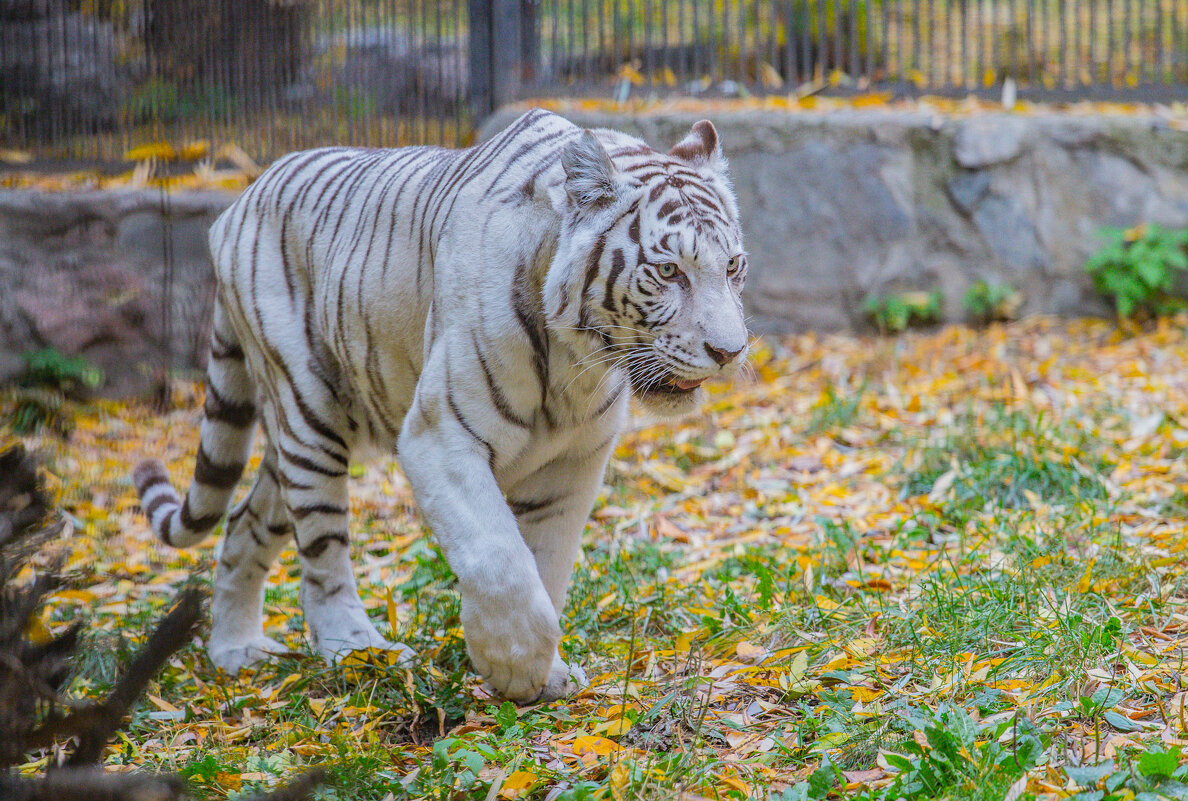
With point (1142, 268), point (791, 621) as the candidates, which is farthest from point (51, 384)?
point (1142, 268)

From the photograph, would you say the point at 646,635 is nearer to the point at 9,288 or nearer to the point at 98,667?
the point at 98,667

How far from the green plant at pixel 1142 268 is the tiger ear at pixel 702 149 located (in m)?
4.66

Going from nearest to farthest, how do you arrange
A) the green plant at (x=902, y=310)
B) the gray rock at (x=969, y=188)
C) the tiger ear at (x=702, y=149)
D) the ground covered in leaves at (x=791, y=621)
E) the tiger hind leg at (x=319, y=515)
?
1. the ground covered in leaves at (x=791, y=621)
2. the tiger ear at (x=702, y=149)
3. the tiger hind leg at (x=319, y=515)
4. the green plant at (x=902, y=310)
5. the gray rock at (x=969, y=188)

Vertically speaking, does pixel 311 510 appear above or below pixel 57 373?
above

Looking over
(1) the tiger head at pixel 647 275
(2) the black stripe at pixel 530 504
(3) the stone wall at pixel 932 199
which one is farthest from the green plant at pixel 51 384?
(1) the tiger head at pixel 647 275

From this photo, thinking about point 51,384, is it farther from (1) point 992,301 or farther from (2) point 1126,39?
(2) point 1126,39

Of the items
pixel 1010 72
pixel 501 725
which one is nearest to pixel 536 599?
pixel 501 725

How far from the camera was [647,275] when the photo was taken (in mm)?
2549

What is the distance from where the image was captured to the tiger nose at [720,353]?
2512mm

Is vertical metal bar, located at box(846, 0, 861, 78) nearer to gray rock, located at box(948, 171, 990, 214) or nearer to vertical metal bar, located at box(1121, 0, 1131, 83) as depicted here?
gray rock, located at box(948, 171, 990, 214)

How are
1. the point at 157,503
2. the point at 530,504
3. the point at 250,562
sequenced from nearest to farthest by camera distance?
1. the point at 530,504
2. the point at 250,562
3. the point at 157,503

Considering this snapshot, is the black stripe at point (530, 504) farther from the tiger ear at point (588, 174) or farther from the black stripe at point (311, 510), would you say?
the tiger ear at point (588, 174)

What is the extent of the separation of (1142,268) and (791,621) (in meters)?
4.65

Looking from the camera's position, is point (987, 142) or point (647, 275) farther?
point (987, 142)
